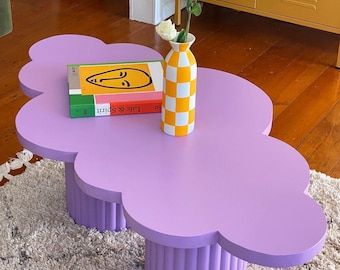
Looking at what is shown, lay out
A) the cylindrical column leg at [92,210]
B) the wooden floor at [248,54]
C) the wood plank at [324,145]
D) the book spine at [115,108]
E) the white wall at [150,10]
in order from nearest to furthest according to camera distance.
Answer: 1. the book spine at [115,108]
2. the cylindrical column leg at [92,210]
3. the wood plank at [324,145]
4. the wooden floor at [248,54]
5. the white wall at [150,10]

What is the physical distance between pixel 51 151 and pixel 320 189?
0.86 meters

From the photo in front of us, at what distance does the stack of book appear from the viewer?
1586 millimetres

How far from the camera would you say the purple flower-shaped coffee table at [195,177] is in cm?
129

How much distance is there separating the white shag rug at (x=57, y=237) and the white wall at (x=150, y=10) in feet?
4.25

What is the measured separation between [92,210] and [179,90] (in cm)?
45

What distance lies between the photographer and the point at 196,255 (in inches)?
56.4

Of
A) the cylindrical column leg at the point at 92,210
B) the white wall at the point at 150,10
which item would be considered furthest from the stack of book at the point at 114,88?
the white wall at the point at 150,10

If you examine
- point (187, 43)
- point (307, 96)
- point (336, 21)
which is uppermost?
point (187, 43)

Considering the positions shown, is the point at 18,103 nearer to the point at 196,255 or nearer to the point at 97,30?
the point at 97,30

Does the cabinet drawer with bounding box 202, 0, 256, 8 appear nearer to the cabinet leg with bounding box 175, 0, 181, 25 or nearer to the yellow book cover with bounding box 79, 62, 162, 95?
the cabinet leg with bounding box 175, 0, 181, 25

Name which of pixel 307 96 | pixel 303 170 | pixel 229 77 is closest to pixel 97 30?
pixel 307 96

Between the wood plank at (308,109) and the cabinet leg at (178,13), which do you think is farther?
the cabinet leg at (178,13)

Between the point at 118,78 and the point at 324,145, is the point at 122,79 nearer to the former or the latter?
the point at 118,78

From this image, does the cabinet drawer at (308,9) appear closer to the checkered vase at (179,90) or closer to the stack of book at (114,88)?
the stack of book at (114,88)
